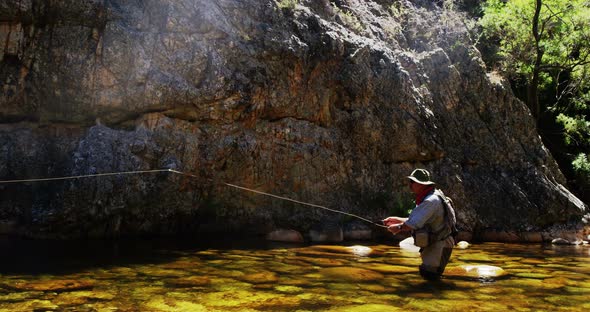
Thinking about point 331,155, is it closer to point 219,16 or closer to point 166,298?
point 219,16

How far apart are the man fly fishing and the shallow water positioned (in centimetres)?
30

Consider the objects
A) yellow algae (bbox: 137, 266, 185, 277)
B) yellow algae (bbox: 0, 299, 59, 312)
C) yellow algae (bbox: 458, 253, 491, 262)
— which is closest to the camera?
yellow algae (bbox: 0, 299, 59, 312)

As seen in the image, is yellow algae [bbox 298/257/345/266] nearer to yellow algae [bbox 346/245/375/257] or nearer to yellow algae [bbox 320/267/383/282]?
yellow algae [bbox 320/267/383/282]

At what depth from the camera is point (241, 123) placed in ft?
32.8

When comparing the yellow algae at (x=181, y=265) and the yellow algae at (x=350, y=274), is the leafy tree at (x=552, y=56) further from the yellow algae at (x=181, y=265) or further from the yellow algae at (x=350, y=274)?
the yellow algae at (x=181, y=265)

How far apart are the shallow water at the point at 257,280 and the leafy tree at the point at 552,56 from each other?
9.75 meters

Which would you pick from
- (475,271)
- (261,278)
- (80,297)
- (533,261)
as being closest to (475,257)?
(533,261)

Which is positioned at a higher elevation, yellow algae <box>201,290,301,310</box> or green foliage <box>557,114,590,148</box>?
green foliage <box>557,114,590,148</box>

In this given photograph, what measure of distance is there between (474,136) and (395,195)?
332 centimetres

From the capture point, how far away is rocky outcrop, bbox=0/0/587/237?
869 centimetres

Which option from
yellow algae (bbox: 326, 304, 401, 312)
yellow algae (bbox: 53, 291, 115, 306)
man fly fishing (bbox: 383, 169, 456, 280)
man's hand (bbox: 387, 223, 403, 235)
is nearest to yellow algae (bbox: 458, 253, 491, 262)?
man fly fishing (bbox: 383, 169, 456, 280)

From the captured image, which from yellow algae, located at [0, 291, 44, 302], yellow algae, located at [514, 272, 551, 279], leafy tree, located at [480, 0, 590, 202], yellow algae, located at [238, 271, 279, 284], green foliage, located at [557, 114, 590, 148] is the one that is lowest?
yellow algae, located at [514, 272, 551, 279]

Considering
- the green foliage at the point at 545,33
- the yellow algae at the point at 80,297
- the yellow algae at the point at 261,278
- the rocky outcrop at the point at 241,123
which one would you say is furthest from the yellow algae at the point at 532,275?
the green foliage at the point at 545,33

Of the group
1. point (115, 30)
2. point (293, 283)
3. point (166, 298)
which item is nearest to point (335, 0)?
point (115, 30)
